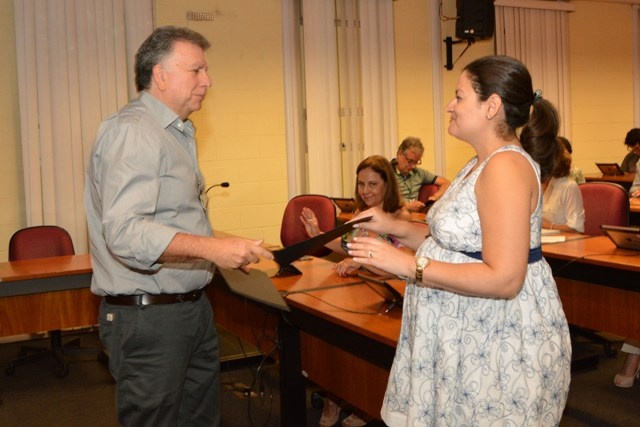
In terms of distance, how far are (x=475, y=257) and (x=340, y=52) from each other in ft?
19.1

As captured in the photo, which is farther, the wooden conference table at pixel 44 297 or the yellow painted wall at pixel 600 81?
the yellow painted wall at pixel 600 81

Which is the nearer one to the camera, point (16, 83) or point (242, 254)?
point (242, 254)

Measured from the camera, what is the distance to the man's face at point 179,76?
2467mm

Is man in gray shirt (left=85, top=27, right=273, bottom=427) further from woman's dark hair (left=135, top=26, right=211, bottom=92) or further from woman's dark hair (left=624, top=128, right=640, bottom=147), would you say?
woman's dark hair (left=624, top=128, right=640, bottom=147)

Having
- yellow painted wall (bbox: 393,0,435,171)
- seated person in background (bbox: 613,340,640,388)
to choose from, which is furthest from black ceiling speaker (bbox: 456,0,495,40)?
seated person in background (bbox: 613,340,640,388)

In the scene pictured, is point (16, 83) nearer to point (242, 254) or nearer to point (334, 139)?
point (334, 139)

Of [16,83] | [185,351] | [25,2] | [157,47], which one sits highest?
[25,2]

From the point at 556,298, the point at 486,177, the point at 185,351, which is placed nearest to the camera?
the point at 486,177

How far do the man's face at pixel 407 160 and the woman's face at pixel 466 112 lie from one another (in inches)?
200

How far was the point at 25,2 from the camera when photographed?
5910 mm

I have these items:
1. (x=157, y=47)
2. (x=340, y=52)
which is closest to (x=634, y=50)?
(x=340, y=52)

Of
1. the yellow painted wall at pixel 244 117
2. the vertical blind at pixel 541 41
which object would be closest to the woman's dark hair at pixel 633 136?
the vertical blind at pixel 541 41

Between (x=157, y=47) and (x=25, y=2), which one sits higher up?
(x=25, y=2)

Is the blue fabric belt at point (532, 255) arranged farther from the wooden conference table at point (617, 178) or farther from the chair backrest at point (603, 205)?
the wooden conference table at point (617, 178)
